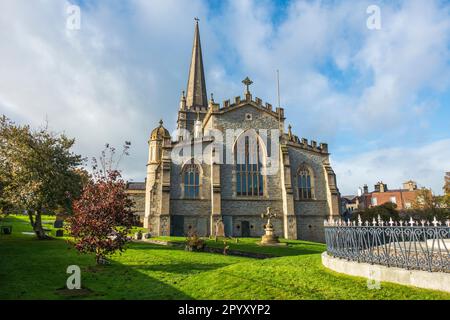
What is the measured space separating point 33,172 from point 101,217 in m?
13.4

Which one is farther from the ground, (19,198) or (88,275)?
(19,198)

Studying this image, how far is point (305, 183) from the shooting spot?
3456 cm

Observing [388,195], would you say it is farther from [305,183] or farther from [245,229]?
[245,229]

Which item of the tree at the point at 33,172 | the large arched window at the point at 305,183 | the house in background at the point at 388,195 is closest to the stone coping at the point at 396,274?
the tree at the point at 33,172

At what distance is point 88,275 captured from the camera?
12.2 m

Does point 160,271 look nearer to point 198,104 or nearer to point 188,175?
point 188,175

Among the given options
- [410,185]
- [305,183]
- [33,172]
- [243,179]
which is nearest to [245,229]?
[243,179]

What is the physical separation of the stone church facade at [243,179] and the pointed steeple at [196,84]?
19439 millimetres

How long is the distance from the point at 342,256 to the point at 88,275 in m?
9.68

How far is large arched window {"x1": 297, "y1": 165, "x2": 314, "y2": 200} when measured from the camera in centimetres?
3422

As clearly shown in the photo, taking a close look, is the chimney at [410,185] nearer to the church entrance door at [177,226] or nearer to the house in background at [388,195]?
the house in background at [388,195]

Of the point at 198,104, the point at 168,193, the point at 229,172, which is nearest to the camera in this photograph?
the point at 168,193

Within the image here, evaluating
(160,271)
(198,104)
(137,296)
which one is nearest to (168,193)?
(160,271)

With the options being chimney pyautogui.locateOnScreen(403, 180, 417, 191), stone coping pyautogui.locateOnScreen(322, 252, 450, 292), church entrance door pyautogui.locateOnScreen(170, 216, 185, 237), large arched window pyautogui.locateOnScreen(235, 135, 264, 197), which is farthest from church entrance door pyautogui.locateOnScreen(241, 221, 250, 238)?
chimney pyautogui.locateOnScreen(403, 180, 417, 191)
